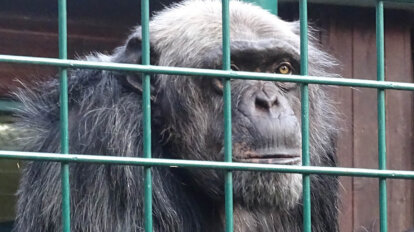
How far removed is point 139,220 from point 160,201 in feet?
0.48

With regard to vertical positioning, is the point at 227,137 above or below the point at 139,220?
above

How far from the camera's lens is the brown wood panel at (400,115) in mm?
5895

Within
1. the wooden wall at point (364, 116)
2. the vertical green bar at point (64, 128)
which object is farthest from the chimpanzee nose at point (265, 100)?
the wooden wall at point (364, 116)

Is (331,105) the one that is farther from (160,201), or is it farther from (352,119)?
(352,119)

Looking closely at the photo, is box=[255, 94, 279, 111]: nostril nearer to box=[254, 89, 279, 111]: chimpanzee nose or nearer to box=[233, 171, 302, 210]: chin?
box=[254, 89, 279, 111]: chimpanzee nose

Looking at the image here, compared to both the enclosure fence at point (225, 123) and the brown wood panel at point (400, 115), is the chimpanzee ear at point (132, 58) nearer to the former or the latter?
the enclosure fence at point (225, 123)

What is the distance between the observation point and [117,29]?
18.8 ft

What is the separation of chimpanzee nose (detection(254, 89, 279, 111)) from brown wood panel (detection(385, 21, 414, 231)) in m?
2.55

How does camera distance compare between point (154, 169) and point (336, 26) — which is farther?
point (336, 26)

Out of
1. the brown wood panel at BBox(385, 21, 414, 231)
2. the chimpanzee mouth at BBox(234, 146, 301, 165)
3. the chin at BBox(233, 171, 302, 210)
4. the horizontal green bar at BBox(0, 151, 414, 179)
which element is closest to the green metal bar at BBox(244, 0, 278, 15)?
Answer: the chin at BBox(233, 171, 302, 210)

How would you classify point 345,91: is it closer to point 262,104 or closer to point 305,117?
point 262,104

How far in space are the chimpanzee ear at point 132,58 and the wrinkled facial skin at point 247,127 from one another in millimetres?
129

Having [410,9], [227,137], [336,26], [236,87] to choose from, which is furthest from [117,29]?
[227,137]

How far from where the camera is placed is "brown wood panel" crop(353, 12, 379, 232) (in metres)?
5.82
